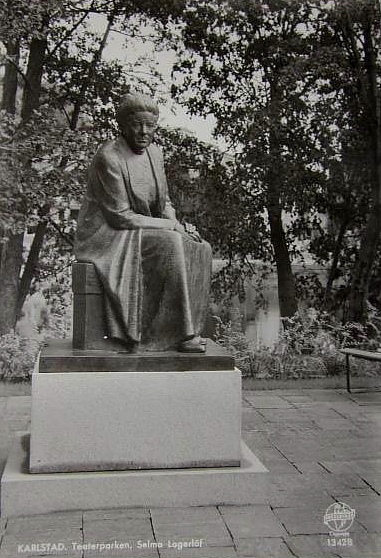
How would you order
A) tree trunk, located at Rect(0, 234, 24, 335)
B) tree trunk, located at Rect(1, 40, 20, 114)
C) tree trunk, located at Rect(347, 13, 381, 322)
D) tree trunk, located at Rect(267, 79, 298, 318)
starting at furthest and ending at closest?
1. tree trunk, located at Rect(267, 79, 298, 318)
2. tree trunk, located at Rect(347, 13, 381, 322)
3. tree trunk, located at Rect(1, 40, 20, 114)
4. tree trunk, located at Rect(0, 234, 24, 335)

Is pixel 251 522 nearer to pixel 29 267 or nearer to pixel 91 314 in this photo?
pixel 91 314

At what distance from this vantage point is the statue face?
3695mm

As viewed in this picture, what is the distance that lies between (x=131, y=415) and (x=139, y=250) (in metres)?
0.85

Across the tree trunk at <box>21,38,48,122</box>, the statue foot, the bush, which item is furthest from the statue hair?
the tree trunk at <box>21,38,48,122</box>

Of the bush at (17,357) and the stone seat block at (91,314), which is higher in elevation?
the stone seat block at (91,314)

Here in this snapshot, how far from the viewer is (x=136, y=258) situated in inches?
141

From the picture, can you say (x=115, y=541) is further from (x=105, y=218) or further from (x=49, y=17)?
(x=49, y=17)

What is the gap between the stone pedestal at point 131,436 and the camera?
3289mm

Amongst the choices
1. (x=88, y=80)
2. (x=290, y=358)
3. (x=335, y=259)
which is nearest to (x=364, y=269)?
(x=335, y=259)

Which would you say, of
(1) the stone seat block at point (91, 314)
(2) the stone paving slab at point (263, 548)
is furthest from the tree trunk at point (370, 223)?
(2) the stone paving slab at point (263, 548)

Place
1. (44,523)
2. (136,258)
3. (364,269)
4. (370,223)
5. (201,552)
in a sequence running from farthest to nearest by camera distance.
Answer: (364,269), (370,223), (136,258), (44,523), (201,552)

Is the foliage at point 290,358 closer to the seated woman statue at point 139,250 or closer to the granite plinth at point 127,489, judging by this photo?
the seated woman statue at point 139,250

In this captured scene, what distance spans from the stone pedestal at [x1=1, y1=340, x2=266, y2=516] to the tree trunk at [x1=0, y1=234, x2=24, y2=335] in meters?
5.61

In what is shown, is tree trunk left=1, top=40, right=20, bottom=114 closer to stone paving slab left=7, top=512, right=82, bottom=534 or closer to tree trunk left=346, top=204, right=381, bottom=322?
tree trunk left=346, top=204, right=381, bottom=322
